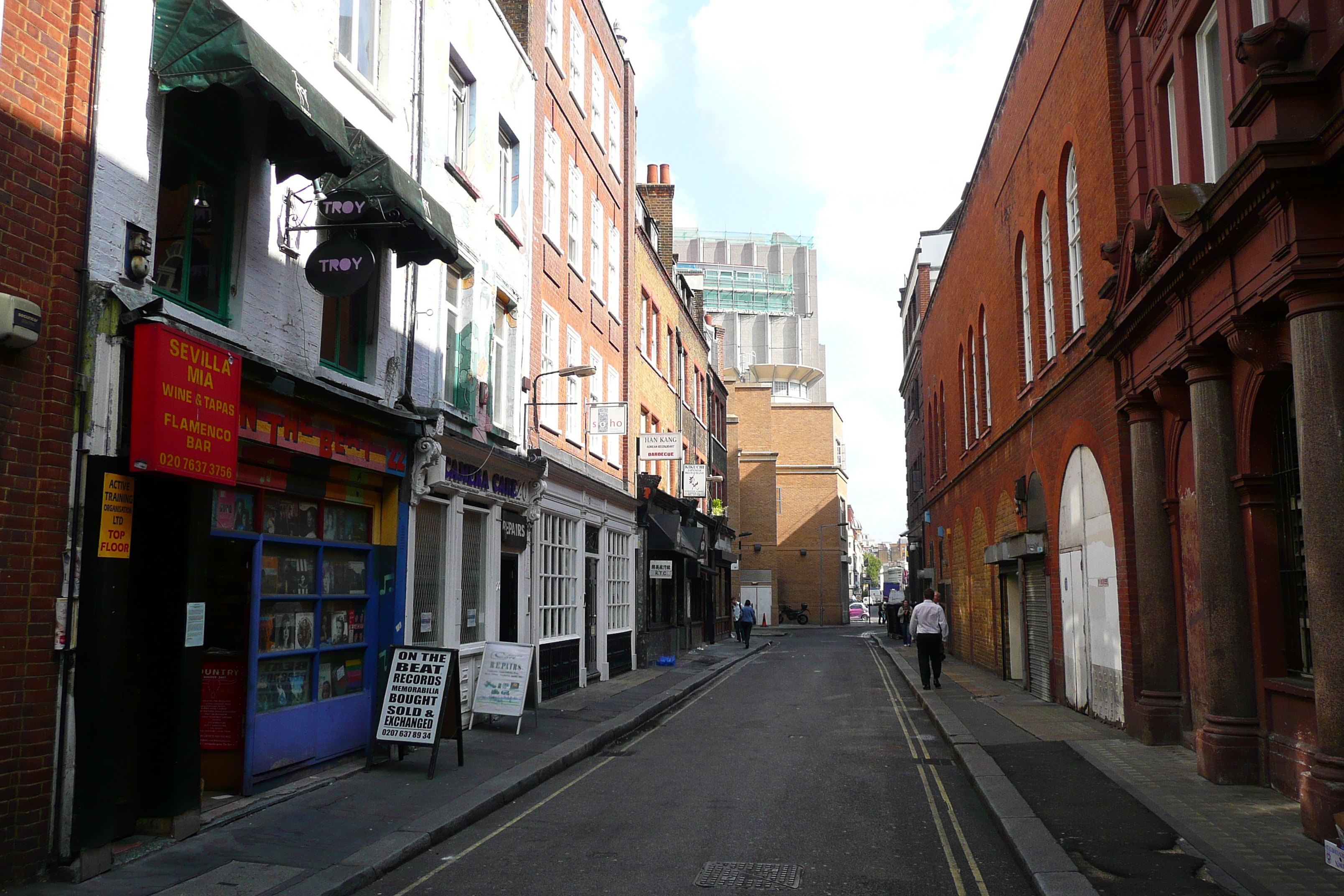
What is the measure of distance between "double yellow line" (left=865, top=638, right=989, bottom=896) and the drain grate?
3.47 ft

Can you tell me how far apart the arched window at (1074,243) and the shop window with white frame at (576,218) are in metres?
8.88

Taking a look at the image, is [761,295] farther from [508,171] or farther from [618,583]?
[508,171]

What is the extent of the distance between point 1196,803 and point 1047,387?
30.9ft

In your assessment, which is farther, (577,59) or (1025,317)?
(577,59)

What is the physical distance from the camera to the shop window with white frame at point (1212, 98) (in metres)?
10.0

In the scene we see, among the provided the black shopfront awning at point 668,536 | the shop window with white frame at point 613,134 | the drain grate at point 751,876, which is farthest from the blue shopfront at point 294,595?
the black shopfront awning at point 668,536

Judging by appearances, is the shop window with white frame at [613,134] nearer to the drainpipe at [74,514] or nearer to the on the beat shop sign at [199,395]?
the on the beat shop sign at [199,395]

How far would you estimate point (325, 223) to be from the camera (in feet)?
32.5

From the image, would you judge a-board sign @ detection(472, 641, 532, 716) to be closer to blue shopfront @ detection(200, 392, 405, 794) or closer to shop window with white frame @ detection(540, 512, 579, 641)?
blue shopfront @ detection(200, 392, 405, 794)

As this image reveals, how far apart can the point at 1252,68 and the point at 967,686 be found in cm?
1370

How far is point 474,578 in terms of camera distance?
14.4 metres

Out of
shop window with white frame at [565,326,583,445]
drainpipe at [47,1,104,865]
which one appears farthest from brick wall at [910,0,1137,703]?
drainpipe at [47,1,104,865]

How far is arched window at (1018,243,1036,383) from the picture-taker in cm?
1878

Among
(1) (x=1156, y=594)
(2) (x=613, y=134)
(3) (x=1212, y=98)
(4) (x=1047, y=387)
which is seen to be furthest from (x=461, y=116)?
(1) (x=1156, y=594)
